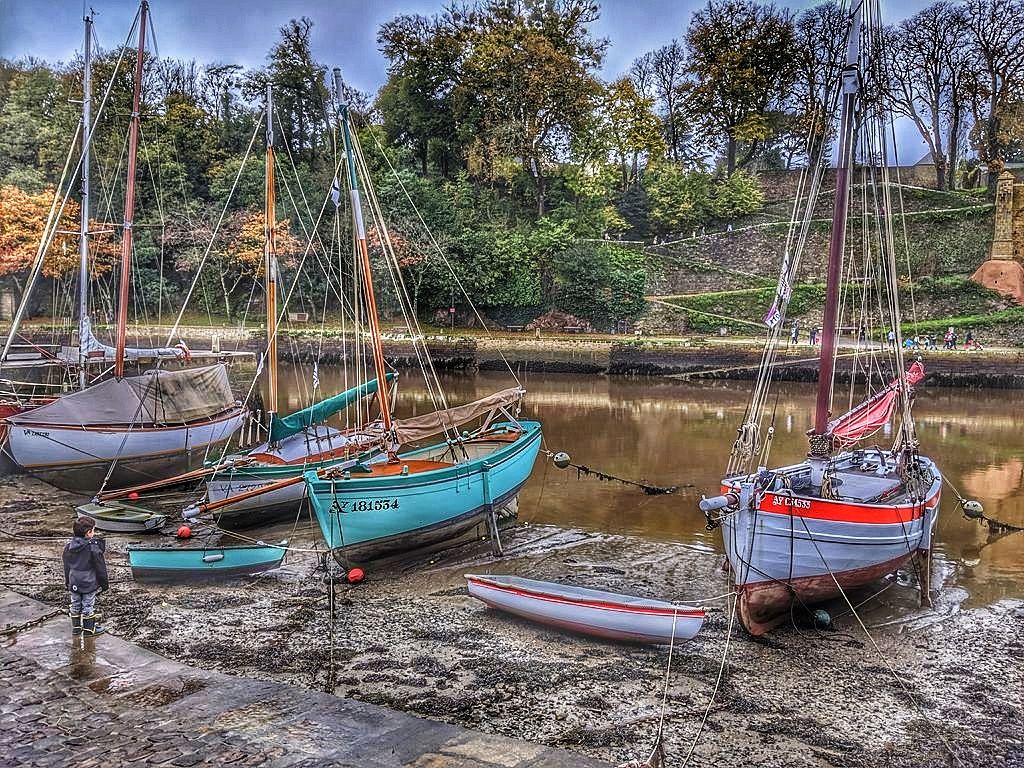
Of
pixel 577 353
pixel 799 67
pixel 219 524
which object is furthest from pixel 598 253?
pixel 219 524

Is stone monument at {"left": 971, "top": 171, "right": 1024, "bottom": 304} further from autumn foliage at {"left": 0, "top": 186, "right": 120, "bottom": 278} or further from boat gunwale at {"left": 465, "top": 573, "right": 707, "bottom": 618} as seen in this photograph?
autumn foliage at {"left": 0, "top": 186, "right": 120, "bottom": 278}

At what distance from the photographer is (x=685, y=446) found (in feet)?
78.8

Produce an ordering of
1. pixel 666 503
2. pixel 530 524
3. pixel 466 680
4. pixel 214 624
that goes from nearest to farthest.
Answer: pixel 466 680, pixel 214 624, pixel 530 524, pixel 666 503

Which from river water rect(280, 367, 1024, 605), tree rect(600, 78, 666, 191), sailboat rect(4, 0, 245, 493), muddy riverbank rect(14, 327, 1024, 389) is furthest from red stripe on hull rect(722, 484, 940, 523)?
tree rect(600, 78, 666, 191)

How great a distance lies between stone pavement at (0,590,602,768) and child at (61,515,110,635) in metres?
0.55

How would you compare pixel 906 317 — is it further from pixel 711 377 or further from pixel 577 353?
pixel 577 353

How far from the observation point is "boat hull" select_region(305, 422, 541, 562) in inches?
486

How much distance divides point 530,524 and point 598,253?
3202 centimetres

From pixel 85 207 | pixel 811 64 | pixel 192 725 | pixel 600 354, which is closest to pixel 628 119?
pixel 811 64

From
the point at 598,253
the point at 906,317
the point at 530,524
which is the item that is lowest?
the point at 530,524

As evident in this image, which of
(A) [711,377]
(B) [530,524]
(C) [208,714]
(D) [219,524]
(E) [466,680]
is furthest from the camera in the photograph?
(A) [711,377]

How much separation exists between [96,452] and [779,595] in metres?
14.6

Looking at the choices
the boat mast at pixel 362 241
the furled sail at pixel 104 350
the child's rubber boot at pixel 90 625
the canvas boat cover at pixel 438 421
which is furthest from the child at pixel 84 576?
the furled sail at pixel 104 350

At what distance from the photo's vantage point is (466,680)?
29.9 ft
